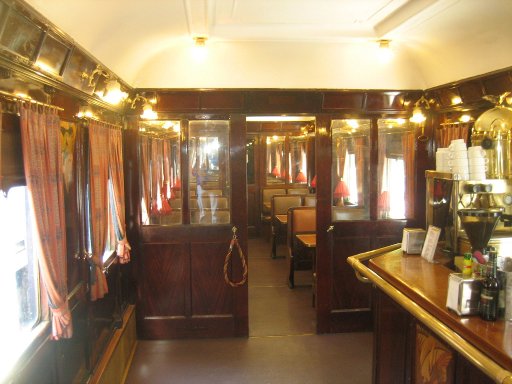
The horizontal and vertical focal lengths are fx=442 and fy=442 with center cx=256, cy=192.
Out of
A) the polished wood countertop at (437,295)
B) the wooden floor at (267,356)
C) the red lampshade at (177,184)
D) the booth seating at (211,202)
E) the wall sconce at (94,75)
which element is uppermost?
the wall sconce at (94,75)

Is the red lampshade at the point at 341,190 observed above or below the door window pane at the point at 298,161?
below

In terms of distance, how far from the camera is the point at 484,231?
2352 millimetres

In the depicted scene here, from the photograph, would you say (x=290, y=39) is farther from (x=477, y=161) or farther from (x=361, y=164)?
(x=477, y=161)

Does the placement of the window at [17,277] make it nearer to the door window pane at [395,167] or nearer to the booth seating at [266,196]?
the door window pane at [395,167]

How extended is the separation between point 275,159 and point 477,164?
6517mm

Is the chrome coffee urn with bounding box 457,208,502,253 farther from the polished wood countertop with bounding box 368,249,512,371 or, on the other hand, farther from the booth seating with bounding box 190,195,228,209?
the booth seating with bounding box 190,195,228,209

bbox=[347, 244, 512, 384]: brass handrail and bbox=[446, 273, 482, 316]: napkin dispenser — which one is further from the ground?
bbox=[446, 273, 482, 316]: napkin dispenser

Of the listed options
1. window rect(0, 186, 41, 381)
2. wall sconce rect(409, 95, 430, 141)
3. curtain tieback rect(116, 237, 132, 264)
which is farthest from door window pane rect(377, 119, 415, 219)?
window rect(0, 186, 41, 381)

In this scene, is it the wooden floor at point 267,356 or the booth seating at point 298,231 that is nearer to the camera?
the wooden floor at point 267,356

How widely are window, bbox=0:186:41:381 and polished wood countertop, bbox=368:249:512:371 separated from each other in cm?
184

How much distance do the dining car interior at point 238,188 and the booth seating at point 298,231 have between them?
88 mm

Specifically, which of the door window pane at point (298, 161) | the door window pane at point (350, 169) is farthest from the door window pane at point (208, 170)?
the door window pane at point (298, 161)

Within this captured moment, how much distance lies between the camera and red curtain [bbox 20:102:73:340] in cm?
202

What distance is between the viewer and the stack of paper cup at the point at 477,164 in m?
2.66
